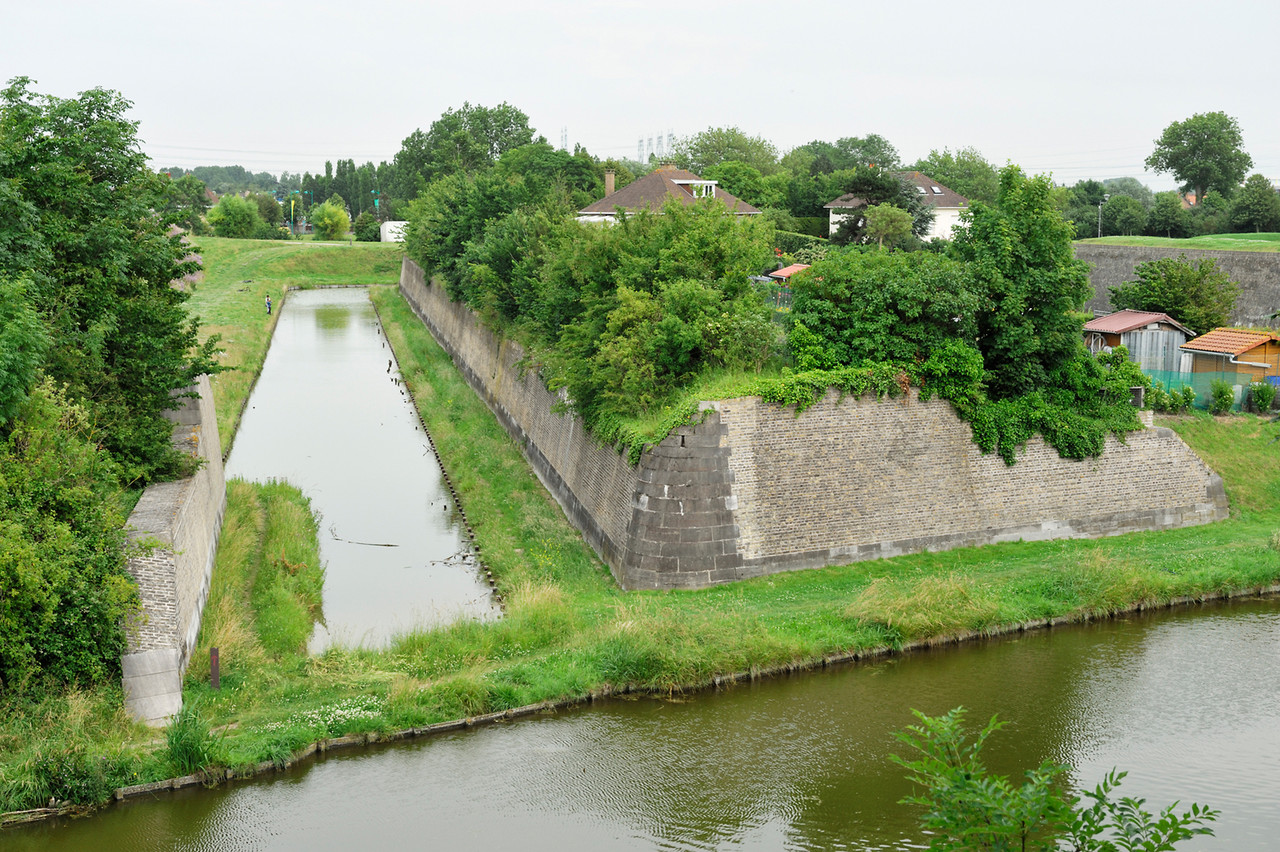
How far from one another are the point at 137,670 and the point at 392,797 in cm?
350

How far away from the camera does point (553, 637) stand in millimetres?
15133

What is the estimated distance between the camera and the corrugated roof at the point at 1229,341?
25.2 metres

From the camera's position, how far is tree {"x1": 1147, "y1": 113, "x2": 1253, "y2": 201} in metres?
70.8

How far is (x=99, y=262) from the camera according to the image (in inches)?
700

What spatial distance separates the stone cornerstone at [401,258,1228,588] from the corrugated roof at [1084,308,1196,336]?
26.5 feet

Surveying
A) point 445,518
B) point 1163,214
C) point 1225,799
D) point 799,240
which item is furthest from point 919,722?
point 1163,214

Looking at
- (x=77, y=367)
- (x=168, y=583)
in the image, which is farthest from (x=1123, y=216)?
(x=168, y=583)

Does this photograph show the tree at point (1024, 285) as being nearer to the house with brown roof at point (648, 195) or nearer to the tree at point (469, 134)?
the house with brown roof at point (648, 195)

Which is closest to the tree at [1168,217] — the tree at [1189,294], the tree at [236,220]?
the tree at [1189,294]

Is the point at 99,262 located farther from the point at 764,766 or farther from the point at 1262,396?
the point at 1262,396

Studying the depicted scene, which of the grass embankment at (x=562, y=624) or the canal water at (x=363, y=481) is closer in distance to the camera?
the grass embankment at (x=562, y=624)

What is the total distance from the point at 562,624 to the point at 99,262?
967 cm

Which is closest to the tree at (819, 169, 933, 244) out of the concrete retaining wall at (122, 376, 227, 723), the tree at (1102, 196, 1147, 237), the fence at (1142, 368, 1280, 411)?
the tree at (1102, 196, 1147, 237)

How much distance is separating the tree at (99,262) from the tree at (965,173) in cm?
6478
